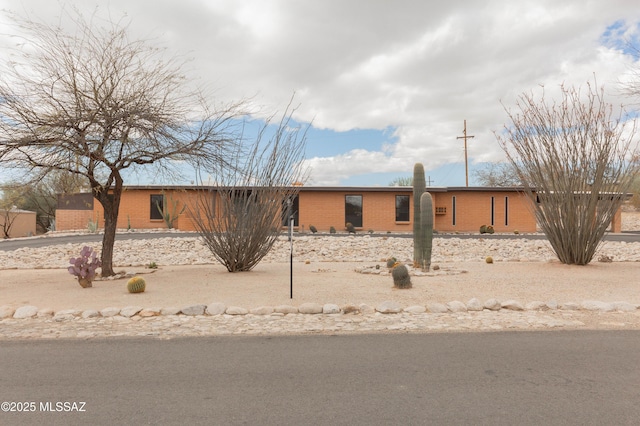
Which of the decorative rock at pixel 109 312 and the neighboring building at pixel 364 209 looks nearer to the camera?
the decorative rock at pixel 109 312

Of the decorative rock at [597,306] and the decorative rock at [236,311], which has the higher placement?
the decorative rock at [597,306]

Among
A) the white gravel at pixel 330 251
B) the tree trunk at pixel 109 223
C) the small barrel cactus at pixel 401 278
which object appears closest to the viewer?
the small barrel cactus at pixel 401 278

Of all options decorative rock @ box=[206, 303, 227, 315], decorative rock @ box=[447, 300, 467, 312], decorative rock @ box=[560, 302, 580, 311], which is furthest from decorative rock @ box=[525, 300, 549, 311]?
decorative rock @ box=[206, 303, 227, 315]

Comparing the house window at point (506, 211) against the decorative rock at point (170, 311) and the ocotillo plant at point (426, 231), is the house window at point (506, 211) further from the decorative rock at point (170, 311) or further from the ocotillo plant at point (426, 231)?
the decorative rock at point (170, 311)

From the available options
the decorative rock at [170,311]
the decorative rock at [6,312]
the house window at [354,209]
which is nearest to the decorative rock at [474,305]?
the decorative rock at [170,311]

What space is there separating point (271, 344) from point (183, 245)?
16178 millimetres

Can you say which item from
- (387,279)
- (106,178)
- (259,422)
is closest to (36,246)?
(106,178)

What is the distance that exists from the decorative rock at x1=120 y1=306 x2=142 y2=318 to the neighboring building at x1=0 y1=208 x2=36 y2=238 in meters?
29.3

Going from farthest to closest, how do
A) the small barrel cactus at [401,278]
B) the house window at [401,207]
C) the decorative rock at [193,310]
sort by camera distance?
the house window at [401,207] → the small barrel cactus at [401,278] → the decorative rock at [193,310]

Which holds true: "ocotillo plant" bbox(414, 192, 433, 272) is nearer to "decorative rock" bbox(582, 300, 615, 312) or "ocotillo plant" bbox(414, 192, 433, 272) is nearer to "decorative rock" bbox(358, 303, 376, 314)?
"decorative rock" bbox(582, 300, 615, 312)

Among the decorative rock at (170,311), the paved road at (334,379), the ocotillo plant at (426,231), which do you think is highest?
the ocotillo plant at (426,231)

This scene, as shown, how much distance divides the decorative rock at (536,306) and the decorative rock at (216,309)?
5.51 meters

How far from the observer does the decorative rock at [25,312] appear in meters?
7.82

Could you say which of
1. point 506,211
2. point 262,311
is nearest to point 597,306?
point 262,311
